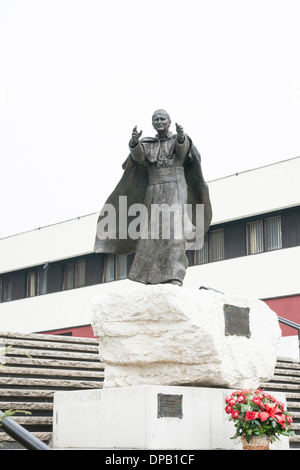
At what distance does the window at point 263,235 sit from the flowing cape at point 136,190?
1313 centimetres

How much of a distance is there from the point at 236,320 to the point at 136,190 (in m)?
1.82

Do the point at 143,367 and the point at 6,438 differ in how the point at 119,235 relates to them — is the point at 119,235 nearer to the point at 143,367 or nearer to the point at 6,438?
the point at 143,367

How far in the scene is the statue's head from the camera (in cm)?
823

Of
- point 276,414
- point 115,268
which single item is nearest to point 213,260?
point 115,268

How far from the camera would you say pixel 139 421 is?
697 centimetres

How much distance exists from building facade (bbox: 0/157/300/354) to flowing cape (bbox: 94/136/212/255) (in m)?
11.1

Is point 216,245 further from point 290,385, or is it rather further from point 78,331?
point 290,385

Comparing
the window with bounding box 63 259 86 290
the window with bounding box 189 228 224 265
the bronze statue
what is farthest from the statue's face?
the window with bounding box 63 259 86 290

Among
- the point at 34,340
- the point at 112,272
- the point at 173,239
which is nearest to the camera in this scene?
the point at 173,239

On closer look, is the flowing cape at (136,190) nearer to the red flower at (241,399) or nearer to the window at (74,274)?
the red flower at (241,399)
